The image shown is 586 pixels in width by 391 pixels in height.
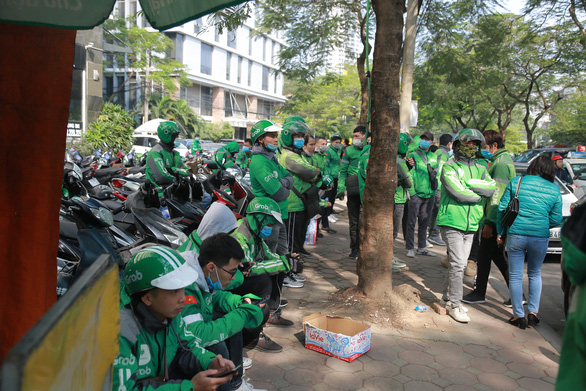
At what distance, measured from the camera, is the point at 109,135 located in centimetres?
2166

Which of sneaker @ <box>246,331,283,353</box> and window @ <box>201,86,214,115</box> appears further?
window @ <box>201,86,214,115</box>

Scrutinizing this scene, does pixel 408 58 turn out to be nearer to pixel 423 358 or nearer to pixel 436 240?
pixel 436 240

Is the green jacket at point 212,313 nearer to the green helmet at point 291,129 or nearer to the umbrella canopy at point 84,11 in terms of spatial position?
the umbrella canopy at point 84,11

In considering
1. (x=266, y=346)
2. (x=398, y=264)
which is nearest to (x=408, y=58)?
(x=398, y=264)

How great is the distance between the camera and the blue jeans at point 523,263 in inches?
193

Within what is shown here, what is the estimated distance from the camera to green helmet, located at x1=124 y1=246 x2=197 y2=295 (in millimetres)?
2289

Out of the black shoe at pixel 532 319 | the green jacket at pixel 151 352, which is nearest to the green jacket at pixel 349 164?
the black shoe at pixel 532 319

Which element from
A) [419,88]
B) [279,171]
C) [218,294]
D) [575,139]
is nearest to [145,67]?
[419,88]

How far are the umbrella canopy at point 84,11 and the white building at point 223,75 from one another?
145 ft

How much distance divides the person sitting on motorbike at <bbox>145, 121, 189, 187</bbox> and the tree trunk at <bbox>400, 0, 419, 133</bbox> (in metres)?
5.18

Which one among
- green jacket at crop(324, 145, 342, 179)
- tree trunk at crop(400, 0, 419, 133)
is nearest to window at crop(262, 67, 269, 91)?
tree trunk at crop(400, 0, 419, 133)

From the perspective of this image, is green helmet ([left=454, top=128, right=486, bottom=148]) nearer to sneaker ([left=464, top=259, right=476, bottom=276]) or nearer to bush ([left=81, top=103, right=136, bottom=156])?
sneaker ([left=464, top=259, right=476, bottom=276])

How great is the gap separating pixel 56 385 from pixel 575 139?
34.9m

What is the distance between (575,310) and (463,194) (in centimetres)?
385
